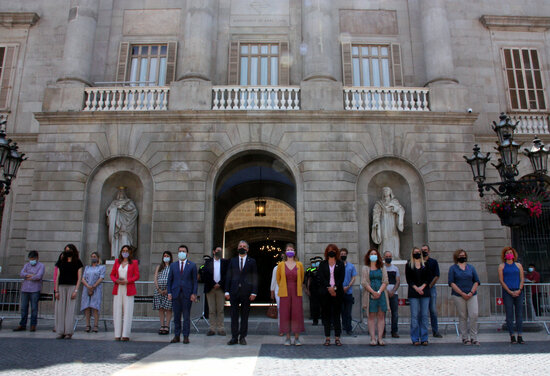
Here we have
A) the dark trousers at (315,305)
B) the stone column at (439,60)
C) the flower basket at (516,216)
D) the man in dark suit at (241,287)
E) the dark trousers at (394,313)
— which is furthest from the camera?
the stone column at (439,60)

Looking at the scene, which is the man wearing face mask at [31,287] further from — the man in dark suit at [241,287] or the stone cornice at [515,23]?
the stone cornice at [515,23]

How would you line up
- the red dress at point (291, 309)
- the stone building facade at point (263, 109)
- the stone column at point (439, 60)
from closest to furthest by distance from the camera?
the red dress at point (291, 309), the stone building facade at point (263, 109), the stone column at point (439, 60)

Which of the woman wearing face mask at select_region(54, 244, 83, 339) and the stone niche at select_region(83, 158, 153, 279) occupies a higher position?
the stone niche at select_region(83, 158, 153, 279)

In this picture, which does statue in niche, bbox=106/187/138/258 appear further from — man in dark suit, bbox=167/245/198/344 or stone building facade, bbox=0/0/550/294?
man in dark suit, bbox=167/245/198/344

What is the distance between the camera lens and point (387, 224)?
600 inches

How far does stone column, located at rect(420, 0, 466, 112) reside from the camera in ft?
52.8

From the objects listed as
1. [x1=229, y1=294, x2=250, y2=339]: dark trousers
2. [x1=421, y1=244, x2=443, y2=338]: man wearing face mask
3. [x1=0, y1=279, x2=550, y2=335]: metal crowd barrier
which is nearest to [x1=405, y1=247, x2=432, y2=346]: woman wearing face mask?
[x1=421, y1=244, x2=443, y2=338]: man wearing face mask

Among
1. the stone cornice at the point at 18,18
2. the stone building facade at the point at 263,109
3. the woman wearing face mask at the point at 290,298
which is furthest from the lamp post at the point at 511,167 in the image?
the stone cornice at the point at 18,18

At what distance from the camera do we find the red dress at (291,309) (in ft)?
28.6

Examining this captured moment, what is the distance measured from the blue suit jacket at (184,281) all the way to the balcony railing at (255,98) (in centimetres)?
762

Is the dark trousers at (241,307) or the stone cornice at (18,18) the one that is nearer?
the dark trousers at (241,307)

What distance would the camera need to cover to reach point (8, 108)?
58.3 feet

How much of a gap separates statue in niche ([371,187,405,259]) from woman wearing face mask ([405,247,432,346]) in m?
5.73

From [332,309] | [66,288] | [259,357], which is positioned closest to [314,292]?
[332,309]
